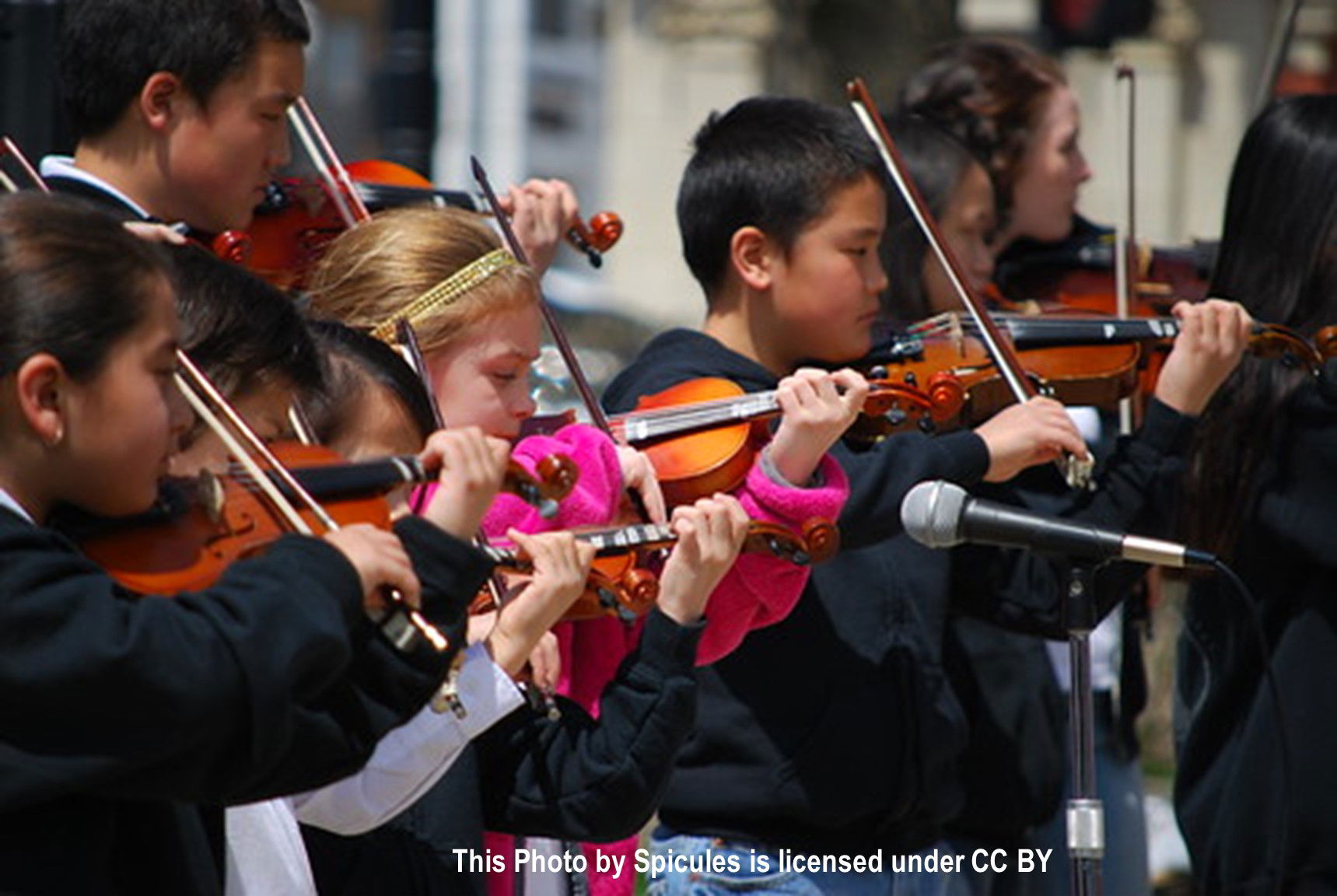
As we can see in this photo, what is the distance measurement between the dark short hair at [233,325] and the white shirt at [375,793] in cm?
37

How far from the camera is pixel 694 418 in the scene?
3193 mm

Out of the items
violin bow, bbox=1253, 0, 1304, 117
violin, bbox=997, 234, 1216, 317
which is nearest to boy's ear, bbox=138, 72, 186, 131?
violin, bbox=997, 234, 1216, 317

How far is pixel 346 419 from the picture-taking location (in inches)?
112

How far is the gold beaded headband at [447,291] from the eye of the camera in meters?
3.14

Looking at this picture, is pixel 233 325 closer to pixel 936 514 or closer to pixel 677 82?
pixel 936 514

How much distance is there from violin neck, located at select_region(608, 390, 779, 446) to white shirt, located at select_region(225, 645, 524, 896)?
1.88 feet

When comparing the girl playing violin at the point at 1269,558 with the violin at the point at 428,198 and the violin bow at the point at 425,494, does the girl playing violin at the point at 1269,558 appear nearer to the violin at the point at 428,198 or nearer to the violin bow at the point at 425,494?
the violin at the point at 428,198

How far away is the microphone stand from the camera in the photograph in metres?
2.98

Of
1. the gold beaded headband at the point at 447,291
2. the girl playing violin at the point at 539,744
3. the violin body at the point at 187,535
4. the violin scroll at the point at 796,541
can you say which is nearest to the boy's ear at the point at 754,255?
the gold beaded headband at the point at 447,291

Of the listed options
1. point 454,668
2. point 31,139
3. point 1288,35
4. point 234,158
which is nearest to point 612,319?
point 1288,35

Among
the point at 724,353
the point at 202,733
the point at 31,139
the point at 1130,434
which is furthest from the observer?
the point at 31,139

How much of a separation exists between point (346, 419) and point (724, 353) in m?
0.87

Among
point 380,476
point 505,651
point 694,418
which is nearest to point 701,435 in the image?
point 694,418

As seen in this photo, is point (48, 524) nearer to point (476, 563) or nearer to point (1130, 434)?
point (476, 563)
